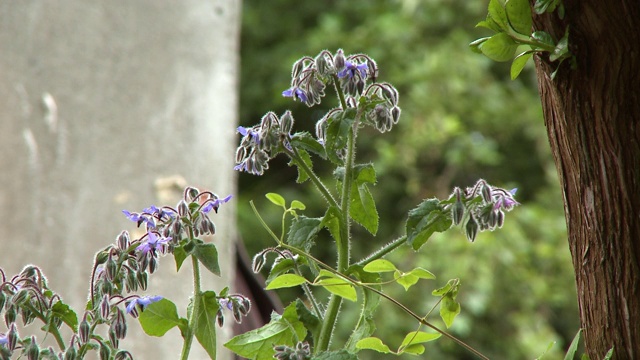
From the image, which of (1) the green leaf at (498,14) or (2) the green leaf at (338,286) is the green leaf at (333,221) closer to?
(2) the green leaf at (338,286)

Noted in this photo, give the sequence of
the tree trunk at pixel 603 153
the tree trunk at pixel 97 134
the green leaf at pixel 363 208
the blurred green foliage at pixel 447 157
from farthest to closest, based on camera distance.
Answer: the blurred green foliage at pixel 447 157
the tree trunk at pixel 97 134
the green leaf at pixel 363 208
the tree trunk at pixel 603 153

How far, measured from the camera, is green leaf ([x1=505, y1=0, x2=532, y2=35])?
49 centimetres

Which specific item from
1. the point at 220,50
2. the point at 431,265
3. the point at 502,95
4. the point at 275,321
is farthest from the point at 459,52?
the point at 275,321

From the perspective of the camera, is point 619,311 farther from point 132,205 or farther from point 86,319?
point 132,205

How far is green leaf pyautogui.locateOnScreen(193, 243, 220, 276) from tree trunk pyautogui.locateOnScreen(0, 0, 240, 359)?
44.0 inches

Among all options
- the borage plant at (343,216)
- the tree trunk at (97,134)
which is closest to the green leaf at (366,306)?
the borage plant at (343,216)

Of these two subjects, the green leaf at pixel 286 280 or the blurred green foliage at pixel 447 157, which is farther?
the blurred green foliage at pixel 447 157

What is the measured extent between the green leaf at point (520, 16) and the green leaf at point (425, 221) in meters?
0.11

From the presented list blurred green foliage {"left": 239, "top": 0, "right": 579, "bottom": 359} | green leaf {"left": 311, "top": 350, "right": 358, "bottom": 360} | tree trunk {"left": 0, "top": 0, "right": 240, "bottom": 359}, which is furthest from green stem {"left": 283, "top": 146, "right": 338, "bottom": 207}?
blurred green foliage {"left": 239, "top": 0, "right": 579, "bottom": 359}

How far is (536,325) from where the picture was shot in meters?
4.63

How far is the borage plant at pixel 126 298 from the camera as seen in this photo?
50 centimetres

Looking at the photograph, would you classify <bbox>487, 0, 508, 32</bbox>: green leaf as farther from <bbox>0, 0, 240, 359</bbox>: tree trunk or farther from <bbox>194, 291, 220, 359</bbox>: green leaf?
<bbox>0, 0, 240, 359</bbox>: tree trunk

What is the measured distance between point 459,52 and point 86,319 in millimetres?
4584

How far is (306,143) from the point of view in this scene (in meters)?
0.55
